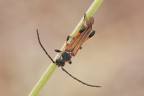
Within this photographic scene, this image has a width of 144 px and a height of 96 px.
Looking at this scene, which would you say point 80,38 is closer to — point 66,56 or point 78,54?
point 66,56

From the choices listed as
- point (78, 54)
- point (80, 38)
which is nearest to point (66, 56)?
point (80, 38)

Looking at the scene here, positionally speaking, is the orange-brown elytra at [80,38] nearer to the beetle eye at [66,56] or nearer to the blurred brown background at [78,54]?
the beetle eye at [66,56]

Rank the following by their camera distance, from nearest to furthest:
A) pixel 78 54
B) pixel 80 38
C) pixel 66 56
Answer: pixel 80 38 → pixel 66 56 → pixel 78 54

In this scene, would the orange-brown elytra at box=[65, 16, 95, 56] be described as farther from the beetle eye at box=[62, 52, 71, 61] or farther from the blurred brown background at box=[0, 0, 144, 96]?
the blurred brown background at box=[0, 0, 144, 96]

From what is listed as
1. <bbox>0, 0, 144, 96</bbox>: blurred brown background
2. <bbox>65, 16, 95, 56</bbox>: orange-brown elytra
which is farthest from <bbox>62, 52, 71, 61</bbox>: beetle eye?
<bbox>0, 0, 144, 96</bbox>: blurred brown background

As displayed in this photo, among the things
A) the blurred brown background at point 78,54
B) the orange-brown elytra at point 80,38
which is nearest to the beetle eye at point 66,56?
the orange-brown elytra at point 80,38

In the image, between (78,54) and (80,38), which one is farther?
(78,54)

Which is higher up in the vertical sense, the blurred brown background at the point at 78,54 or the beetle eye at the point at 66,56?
the beetle eye at the point at 66,56

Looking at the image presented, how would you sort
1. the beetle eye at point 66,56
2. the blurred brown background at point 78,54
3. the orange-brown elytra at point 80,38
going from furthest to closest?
the blurred brown background at point 78,54 < the beetle eye at point 66,56 < the orange-brown elytra at point 80,38

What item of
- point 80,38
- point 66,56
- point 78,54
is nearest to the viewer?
point 80,38
